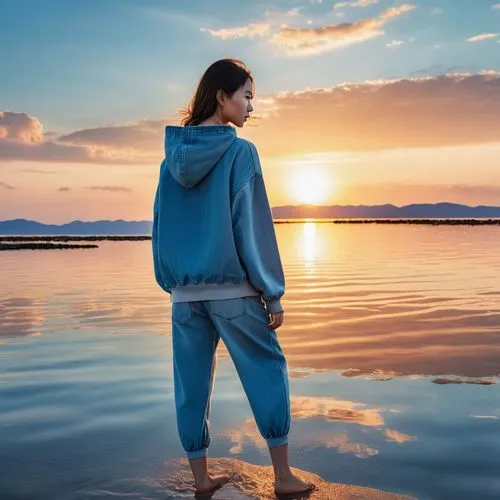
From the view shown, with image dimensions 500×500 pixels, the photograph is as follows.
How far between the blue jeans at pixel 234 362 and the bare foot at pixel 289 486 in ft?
0.64

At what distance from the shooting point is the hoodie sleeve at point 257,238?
13.4ft

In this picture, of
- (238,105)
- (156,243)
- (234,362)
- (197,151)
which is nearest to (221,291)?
(234,362)

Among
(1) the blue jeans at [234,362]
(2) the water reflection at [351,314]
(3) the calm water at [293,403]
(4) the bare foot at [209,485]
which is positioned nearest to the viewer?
(1) the blue jeans at [234,362]

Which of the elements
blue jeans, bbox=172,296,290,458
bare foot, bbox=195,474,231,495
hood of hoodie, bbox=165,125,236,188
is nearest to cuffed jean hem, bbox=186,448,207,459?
blue jeans, bbox=172,296,290,458

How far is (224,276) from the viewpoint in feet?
13.4

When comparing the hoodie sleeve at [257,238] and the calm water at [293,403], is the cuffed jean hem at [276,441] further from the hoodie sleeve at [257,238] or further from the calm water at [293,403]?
the hoodie sleeve at [257,238]

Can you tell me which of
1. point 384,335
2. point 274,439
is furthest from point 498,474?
point 384,335

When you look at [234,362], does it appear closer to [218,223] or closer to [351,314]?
[218,223]

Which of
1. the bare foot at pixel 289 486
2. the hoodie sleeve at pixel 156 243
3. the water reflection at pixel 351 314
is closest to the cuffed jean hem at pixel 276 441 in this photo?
the bare foot at pixel 289 486

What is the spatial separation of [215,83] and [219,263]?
3.30 feet

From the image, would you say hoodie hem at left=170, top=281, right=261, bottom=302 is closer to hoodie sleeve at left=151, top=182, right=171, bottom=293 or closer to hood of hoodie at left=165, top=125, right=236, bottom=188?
hoodie sleeve at left=151, top=182, right=171, bottom=293

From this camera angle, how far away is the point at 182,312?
4.29 m

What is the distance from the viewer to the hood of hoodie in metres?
4.12

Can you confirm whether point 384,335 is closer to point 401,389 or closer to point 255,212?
point 401,389
